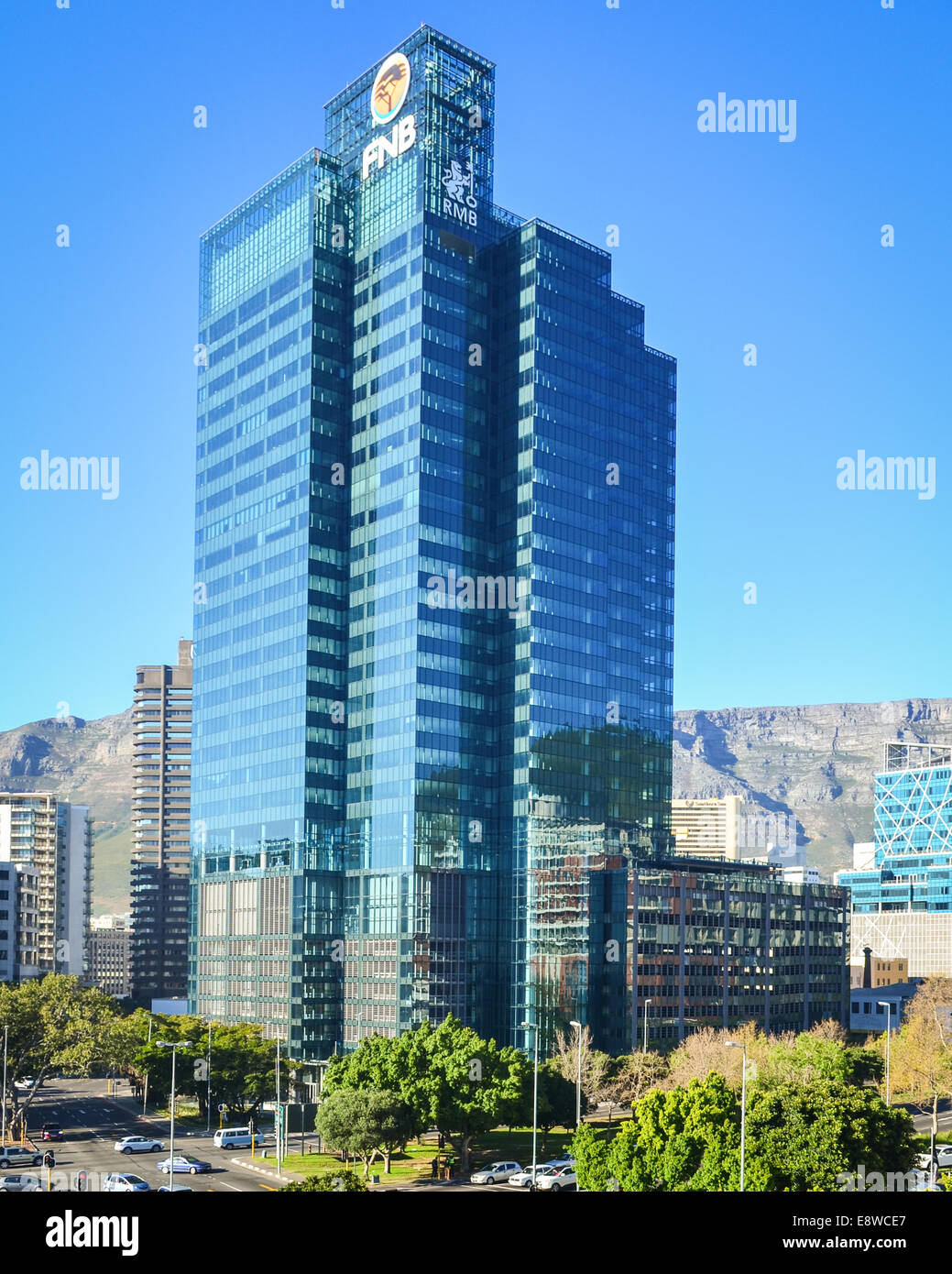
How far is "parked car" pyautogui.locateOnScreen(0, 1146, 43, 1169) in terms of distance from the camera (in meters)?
102

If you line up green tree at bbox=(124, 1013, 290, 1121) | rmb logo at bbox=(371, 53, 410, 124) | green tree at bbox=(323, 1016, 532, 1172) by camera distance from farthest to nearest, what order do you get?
rmb logo at bbox=(371, 53, 410, 124), green tree at bbox=(124, 1013, 290, 1121), green tree at bbox=(323, 1016, 532, 1172)

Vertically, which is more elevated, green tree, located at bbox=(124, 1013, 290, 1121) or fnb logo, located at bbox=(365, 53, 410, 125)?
fnb logo, located at bbox=(365, 53, 410, 125)

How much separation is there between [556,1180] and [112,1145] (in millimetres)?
44956

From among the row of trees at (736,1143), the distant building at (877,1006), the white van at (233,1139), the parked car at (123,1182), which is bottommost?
the distant building at (877,1006)

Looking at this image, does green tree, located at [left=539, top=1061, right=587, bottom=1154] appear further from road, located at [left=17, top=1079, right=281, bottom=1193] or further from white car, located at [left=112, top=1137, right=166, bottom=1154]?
white car, located at [left=112, top=1137, right=166, bottom=1154]

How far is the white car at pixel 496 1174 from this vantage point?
96.3 meters

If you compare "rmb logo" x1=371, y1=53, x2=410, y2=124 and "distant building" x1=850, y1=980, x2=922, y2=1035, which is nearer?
"rmb logo" x1=371, y1=53, x2=410, y2=124

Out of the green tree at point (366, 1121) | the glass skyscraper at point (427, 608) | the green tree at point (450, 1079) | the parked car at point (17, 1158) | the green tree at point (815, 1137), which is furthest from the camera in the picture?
the glass skyscraper at point (427, 608)

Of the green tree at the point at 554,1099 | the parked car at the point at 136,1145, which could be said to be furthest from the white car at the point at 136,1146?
the green tree at the point at 554,1099

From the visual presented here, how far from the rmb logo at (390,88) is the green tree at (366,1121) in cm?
12943

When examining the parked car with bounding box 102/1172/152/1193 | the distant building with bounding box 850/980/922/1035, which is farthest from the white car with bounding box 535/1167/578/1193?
the distant building with bounding box 850/980/922/1035

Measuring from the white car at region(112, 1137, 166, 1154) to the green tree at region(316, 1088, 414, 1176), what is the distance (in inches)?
875

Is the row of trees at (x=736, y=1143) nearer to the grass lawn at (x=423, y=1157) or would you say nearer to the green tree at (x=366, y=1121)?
the grass lawn at (x=423, y=1157)
